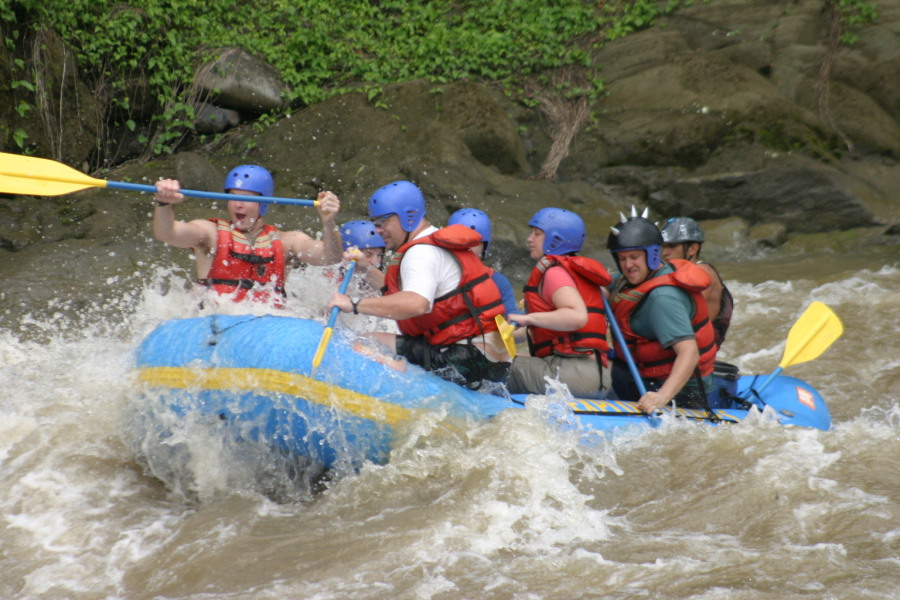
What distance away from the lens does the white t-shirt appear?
12.6 ft

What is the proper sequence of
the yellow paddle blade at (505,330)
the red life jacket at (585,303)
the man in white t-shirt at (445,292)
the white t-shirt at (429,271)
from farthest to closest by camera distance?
the red life jacket at (585,303) → the yellow paddle blade at (505,330) → the man in white t-shirt at (445,292) → the white t-shirt at (429,271)

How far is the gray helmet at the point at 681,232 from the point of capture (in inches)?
203

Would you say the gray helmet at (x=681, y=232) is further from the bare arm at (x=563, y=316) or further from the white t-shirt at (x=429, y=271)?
the white t-shirt at (x=429, y=271)

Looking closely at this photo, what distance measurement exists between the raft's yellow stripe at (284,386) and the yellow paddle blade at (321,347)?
0.07 m

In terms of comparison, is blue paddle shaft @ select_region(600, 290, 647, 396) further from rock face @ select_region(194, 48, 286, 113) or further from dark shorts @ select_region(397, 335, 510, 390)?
rock face @ select_region(194, 48, 286, 113)

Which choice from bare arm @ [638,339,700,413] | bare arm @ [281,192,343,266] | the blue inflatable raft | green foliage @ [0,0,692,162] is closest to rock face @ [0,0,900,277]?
green foliage @ [0,0,692,162]

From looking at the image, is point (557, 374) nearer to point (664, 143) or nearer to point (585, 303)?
point (585, 303)

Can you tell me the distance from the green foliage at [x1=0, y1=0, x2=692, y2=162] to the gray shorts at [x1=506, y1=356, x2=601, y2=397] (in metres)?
6.44

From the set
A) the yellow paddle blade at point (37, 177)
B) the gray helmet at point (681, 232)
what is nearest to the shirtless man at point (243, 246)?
the yellow paddle blade at point (37, 177)

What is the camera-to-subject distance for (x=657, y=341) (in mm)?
4562

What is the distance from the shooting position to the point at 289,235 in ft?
16.2

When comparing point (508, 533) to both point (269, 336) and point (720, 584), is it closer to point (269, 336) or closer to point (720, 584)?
point (720, 584)

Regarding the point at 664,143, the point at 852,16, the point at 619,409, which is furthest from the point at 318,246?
the point at 852,16

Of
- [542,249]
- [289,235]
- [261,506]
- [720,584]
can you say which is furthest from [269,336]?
[720,584]
